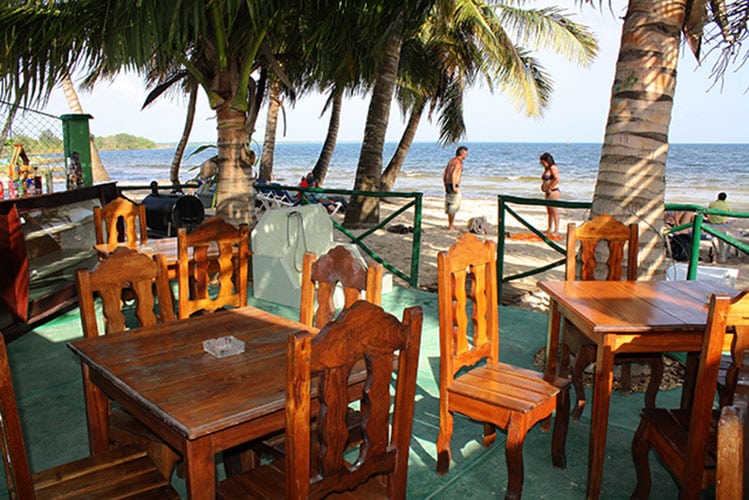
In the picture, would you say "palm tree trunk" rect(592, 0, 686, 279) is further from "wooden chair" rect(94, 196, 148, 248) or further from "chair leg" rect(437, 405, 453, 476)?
"wooden chair" rect(94, 196, 148, 248)

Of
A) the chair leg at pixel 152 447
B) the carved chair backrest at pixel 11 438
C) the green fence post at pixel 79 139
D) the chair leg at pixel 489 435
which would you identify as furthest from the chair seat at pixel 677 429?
the green fence post at pixel 79 139

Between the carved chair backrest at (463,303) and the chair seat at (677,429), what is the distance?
0.84 meters

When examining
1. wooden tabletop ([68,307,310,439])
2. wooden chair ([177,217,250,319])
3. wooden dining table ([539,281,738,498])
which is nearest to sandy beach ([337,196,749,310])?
wooden dining table ([539,281,738,498])

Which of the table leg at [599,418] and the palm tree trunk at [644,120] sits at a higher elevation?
the palm tree trunk at [644,120]

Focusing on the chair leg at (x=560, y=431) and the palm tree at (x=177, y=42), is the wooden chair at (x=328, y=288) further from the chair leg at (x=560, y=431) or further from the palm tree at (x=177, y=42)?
the palm tree at (x=177, y=42)

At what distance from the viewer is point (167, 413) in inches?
71.0

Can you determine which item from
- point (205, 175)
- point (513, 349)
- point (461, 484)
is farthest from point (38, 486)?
point (205, 175)

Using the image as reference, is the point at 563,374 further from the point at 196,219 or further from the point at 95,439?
the point at 196,219

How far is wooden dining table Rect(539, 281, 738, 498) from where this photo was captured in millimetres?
2641

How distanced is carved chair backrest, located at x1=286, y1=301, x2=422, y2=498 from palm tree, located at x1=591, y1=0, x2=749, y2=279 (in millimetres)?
2645

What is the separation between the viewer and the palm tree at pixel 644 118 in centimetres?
386

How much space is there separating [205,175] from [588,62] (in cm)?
951

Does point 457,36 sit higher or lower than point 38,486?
higher

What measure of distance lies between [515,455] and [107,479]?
5.31 feet
